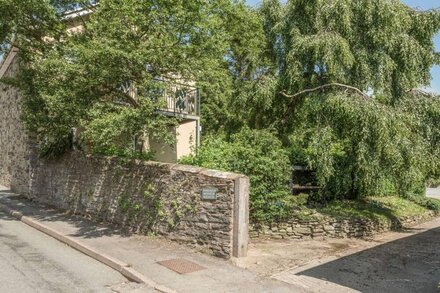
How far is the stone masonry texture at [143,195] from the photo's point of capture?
9.22 m

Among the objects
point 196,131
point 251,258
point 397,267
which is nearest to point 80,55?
point 251,258

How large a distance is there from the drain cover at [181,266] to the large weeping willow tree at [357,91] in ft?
18.9

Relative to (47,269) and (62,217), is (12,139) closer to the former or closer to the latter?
(62,217)

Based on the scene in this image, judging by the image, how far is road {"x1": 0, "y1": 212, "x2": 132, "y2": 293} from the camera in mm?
6941

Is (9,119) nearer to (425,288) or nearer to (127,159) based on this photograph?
(127,159)

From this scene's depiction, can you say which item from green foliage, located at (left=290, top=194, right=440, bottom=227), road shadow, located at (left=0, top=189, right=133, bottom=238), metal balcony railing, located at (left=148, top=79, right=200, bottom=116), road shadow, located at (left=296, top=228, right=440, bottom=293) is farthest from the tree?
road shadow, located at (left=296, top=228, right=440, bottom=293)

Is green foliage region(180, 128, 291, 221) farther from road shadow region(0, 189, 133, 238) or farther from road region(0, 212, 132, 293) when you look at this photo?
road region(0, 212, 132, 293)

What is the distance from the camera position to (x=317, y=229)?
11531 mm

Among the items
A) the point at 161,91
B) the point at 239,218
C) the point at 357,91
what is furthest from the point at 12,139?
the point at 357,91

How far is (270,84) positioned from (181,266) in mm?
8774

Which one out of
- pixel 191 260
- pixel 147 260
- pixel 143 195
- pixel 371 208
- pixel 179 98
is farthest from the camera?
pixel 179 98

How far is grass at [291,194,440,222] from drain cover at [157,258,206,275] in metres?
3.96

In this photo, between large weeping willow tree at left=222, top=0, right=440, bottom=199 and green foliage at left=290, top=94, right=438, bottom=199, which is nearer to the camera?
green foliage at left=290, top=94, right=438, bottom=199

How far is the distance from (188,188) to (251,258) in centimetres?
231
